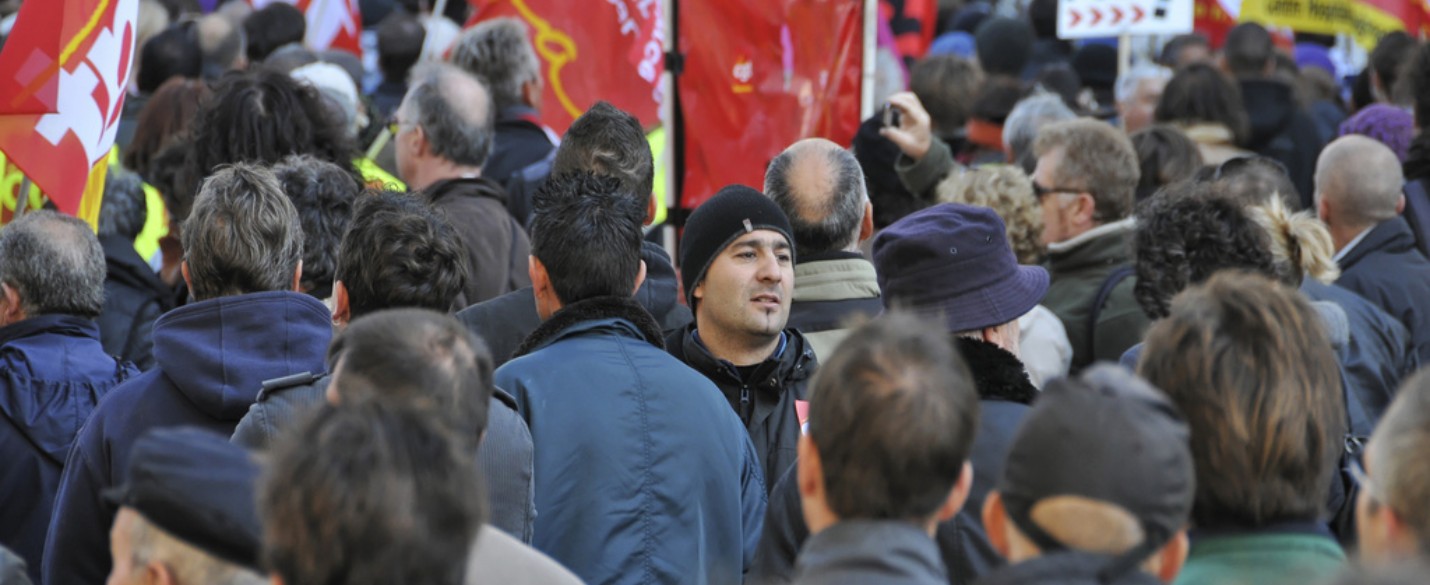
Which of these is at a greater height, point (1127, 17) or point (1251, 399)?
point (1251, 399)

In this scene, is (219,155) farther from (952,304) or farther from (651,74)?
(952,304)

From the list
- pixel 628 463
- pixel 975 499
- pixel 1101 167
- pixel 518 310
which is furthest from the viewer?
pixel 1101 167

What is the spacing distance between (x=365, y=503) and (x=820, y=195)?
10.0 feet

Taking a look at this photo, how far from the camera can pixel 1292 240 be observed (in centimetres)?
509

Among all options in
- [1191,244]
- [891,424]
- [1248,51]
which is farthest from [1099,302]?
[1248,51]

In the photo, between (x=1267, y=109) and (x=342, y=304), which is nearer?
(x=342, y=304)

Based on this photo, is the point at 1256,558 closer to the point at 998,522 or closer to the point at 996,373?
the point at 998,522

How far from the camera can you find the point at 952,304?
3.81m

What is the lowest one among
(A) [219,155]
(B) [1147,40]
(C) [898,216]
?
(B) [1147,40]

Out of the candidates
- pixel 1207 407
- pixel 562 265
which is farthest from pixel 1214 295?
pixel 562 265

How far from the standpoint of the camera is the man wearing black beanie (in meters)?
4.53

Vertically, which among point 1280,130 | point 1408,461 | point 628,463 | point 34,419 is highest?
point 1408,461

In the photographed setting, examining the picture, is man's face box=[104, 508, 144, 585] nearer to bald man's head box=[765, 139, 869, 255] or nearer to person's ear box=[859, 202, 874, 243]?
bald man's head box=[765, 139, 869, 255]

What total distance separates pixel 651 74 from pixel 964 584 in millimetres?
4356
